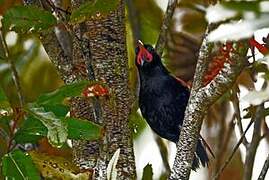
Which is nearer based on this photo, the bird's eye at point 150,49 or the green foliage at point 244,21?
the green foliage at point 244,21

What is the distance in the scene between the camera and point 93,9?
0.91 meters

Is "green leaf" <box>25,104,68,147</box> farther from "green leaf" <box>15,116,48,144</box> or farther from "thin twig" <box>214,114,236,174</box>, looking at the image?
"thin twig" <box>214,114,236,174</box>

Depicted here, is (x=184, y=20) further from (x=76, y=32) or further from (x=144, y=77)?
(x=76, y=32)

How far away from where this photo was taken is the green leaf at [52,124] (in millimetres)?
844

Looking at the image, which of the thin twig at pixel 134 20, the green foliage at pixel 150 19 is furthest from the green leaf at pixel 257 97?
the green foliage at pixel 150 19

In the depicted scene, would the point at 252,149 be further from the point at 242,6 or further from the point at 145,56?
the point at 242,6

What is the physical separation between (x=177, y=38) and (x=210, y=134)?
0.30m

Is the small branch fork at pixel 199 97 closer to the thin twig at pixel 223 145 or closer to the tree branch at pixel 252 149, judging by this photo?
the tree branch at pixel 252 149

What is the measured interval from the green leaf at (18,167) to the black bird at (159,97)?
2.06 ft

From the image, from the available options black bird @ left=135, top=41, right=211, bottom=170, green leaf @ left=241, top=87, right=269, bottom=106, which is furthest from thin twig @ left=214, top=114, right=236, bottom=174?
green leaf @ left=241, top=87, right=269, bottom=106

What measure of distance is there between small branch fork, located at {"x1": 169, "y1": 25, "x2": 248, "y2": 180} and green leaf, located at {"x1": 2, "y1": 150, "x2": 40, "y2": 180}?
7.5 inches

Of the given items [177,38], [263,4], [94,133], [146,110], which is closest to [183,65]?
[177,38]

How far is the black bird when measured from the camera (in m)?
1.53

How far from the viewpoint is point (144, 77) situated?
163 centimetres
